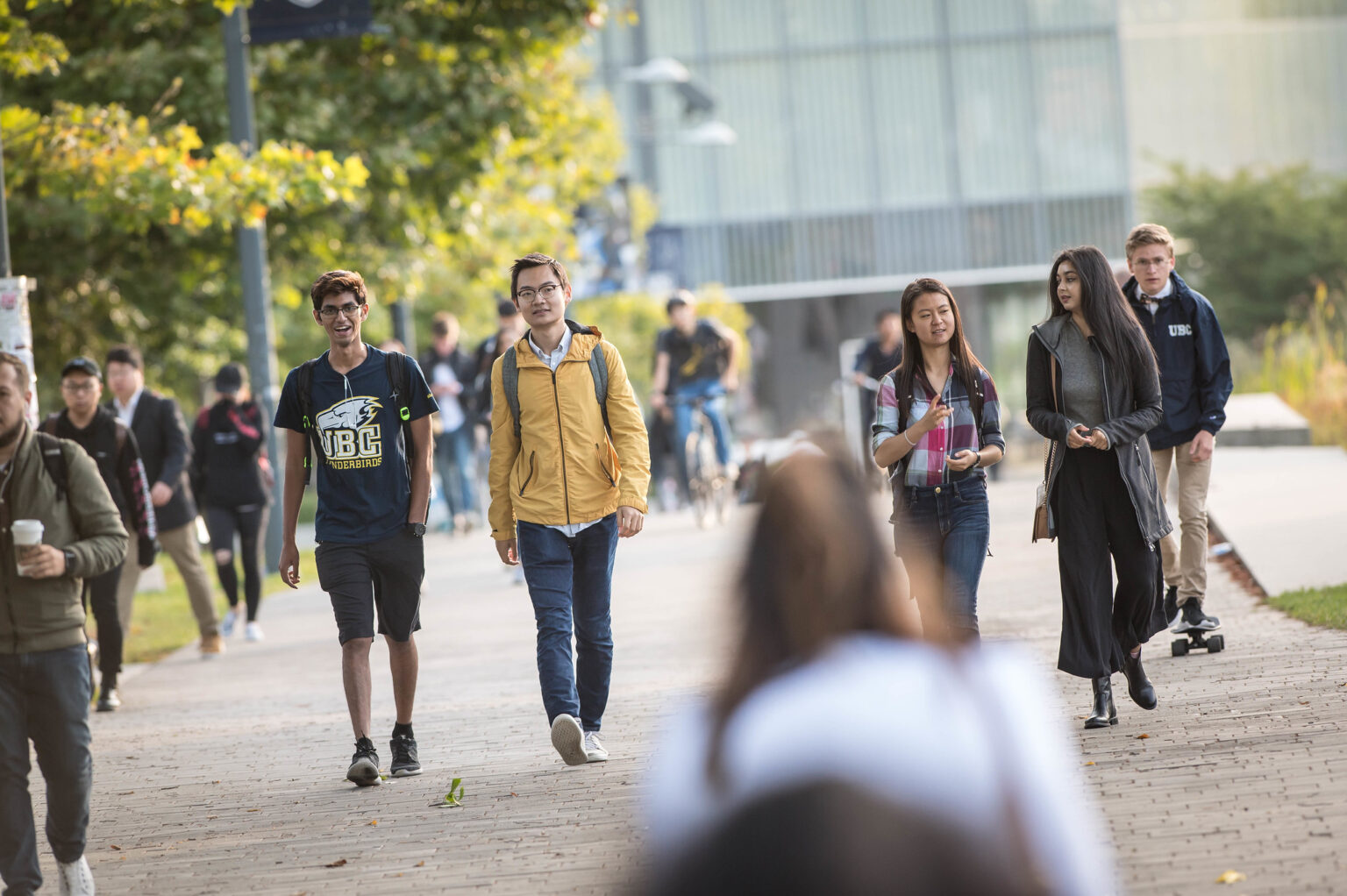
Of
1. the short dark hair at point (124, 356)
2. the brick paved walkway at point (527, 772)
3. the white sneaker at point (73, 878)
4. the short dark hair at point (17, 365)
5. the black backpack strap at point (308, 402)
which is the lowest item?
the brick paved walkway at point (527, 772)

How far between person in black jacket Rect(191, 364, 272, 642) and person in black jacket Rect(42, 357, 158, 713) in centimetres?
207

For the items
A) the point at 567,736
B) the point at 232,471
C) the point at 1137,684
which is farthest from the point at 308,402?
the point at 232,471

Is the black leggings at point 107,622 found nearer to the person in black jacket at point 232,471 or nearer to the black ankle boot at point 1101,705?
the person in black jacket at point 232,471

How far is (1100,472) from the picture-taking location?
6.77 meters

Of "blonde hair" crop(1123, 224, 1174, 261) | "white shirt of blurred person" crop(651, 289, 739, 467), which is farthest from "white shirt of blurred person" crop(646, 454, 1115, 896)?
"white shirt of blurred person" crop(651, 289, 739, 467)

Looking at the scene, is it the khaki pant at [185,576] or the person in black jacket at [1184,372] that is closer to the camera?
the person in black jacket at [1184,372]

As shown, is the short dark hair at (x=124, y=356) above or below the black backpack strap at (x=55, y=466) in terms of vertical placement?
above

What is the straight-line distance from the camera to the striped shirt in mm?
6723

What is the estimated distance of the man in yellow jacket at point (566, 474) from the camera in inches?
265

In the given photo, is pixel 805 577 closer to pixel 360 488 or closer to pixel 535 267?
pixel 535 267

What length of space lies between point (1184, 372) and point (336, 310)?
155 inches

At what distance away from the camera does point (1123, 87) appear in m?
45.9

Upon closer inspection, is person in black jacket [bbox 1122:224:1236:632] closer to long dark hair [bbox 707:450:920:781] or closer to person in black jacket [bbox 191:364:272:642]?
long dark hair [bbox 707:450:920:781]

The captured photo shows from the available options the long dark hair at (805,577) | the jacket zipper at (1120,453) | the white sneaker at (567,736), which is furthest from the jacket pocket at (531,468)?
the long dark hair at (805,577)
